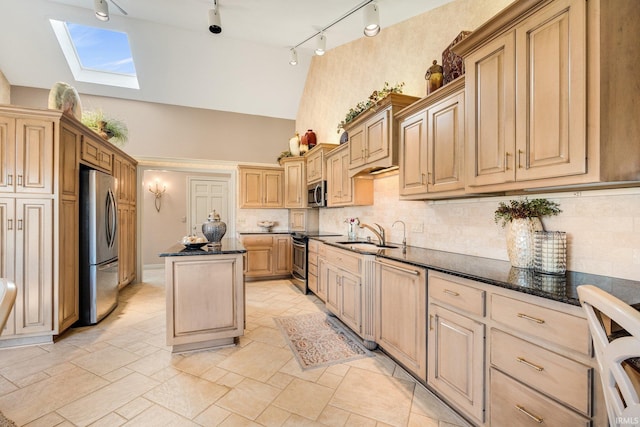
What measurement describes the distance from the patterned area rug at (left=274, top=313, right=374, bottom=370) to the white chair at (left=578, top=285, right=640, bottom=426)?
1942 mm

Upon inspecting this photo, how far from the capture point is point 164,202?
6652 mm

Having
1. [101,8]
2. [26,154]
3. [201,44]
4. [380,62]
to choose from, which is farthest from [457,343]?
[201,44]

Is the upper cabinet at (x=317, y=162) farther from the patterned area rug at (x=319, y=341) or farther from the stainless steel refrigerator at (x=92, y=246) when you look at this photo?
the stainless steel refrigerator at (x=92, y=246)

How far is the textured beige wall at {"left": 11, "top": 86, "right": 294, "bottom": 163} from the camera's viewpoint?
16.1ft

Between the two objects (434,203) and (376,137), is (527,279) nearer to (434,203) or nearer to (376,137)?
(434,203)

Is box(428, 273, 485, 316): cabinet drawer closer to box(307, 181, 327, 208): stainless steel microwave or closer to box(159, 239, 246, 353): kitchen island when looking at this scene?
box(159, 239, 246, 353): kitchen island

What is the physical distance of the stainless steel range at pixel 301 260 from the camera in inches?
173

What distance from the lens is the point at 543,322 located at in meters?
1.22

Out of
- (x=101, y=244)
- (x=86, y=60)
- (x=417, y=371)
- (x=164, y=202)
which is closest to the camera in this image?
(x=417, y=371)

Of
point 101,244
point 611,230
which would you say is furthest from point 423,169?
point 101,244

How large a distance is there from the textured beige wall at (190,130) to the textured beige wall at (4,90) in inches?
2.9

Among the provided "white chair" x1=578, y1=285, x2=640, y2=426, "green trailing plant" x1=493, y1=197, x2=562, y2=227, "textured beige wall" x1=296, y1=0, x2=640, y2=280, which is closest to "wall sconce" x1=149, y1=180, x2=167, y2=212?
"textured beige wall" x1=296, y1=0, x2=640, y2=280

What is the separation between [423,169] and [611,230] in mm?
1190

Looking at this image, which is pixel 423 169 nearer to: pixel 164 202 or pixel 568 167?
pixel 568 167
